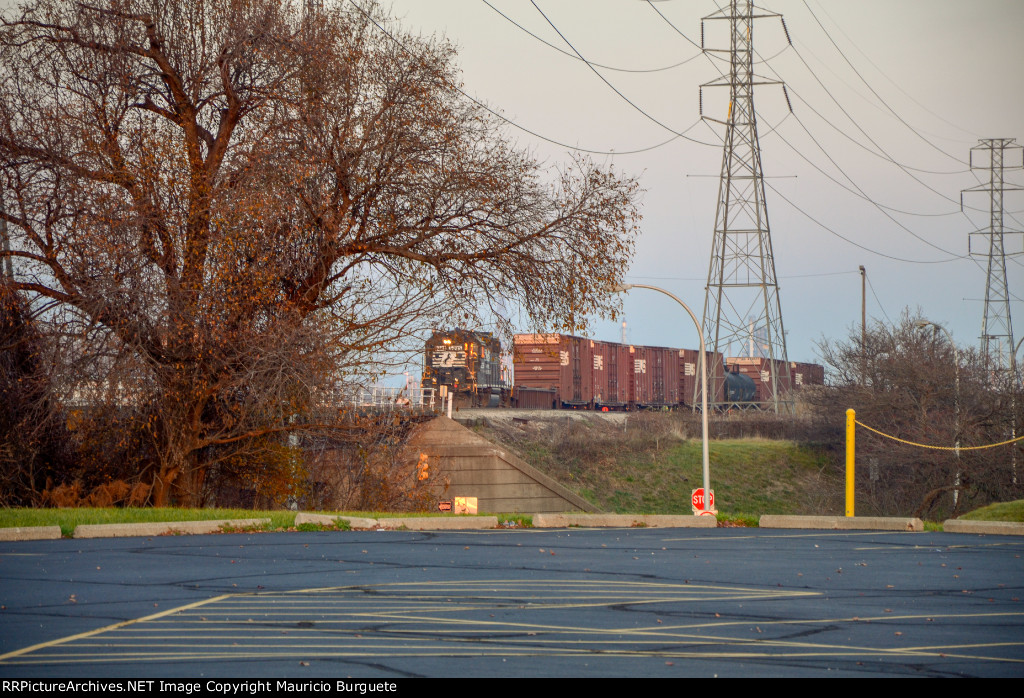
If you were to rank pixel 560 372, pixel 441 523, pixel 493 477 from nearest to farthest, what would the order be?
pixel 441 523 < pixel 493 477 < pixel 560 372

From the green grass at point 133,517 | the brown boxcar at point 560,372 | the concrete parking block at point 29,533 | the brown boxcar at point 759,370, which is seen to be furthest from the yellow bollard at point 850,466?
the brown boxcar at point 759,370

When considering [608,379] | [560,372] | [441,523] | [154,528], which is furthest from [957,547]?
[608,379]

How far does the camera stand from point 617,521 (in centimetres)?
1778

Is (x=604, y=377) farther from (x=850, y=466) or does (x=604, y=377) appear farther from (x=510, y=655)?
(x=510, y=655)

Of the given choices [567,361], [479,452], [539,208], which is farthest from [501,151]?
[567,361]

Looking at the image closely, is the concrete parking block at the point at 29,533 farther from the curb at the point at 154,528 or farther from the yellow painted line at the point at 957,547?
the yellow painted line at the point at 957,547

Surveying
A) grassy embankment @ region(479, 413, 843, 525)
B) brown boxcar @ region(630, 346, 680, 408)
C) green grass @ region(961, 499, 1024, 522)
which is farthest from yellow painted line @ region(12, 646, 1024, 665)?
brown boxcar @ region(630, 346, 680, 408)

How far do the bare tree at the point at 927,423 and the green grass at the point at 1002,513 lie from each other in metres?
8.68

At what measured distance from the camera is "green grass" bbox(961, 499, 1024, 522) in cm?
1839

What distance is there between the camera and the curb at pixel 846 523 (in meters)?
17.3

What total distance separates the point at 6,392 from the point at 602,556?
Answer: 43.4 feet

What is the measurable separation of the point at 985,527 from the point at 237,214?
46.2 ft

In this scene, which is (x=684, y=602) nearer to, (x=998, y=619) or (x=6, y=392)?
(x=998, y=619)

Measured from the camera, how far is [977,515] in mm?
19531
